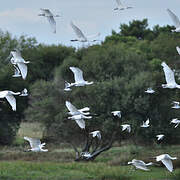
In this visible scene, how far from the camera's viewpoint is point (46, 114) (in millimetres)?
37188

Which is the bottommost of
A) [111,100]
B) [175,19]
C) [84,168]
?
[84,168]

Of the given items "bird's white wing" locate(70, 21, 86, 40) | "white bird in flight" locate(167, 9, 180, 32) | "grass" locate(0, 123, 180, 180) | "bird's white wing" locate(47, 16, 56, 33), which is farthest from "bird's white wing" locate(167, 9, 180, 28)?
"grass" locate(0, 123, 180, 180)

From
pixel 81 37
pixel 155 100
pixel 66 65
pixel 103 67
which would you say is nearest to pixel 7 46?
pixel 66 65

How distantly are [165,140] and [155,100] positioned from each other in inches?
89.6

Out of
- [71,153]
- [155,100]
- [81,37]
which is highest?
[81,37]

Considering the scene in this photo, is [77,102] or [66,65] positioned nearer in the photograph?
[77,102]

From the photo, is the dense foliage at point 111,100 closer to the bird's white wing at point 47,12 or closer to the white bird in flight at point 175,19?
the white bird in flight at point 175,19

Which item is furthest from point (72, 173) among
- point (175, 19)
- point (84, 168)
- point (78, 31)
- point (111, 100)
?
point (111, 100)

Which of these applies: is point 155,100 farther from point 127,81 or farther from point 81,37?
point 81,37

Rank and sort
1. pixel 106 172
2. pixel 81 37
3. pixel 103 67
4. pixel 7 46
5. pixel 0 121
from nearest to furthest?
pixel 81 37 → pixel 106 172 → pixel 103 67 → pixel 0 121 → pixel 7 46

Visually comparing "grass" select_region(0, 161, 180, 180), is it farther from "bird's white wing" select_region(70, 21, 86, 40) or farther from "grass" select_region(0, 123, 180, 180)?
"bird's white wing" select_region(70, 21, 86, 40)

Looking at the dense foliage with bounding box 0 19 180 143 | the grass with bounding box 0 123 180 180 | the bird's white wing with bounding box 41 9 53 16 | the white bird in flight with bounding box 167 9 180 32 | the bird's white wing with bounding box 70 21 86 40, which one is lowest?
the grass with bounding box 0 123 180 180

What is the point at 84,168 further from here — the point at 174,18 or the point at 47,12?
the point at 47,12

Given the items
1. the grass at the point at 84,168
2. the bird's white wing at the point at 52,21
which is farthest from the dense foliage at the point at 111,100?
the bird's white wing at the point at 52,21
